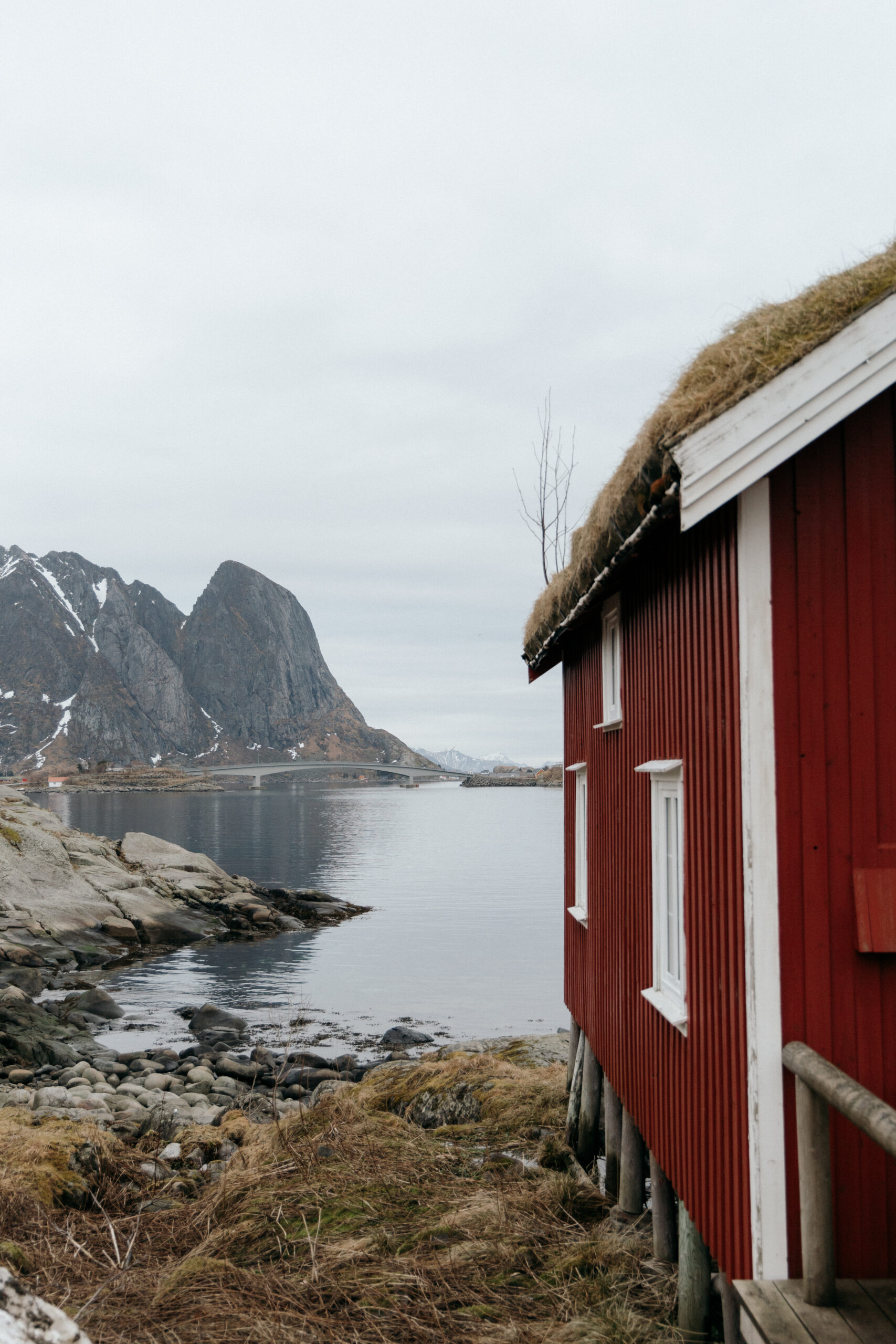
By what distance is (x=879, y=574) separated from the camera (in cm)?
441

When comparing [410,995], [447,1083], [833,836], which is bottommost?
[410,995]

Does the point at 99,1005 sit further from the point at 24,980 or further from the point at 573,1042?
the point at 573,1042

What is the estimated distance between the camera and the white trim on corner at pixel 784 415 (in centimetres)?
409

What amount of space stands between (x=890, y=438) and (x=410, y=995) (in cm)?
2077

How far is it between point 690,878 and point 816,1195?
1.71 m

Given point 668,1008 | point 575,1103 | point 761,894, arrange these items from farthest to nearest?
point 575,1103
point 668,1008
point 761,894

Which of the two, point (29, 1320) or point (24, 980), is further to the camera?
point (24, 980)

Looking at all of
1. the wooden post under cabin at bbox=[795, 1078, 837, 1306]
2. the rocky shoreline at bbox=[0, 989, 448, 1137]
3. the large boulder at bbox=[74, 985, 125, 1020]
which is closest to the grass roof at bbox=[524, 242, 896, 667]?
the wooden post under cabin at bbox=[795, 1078, 837, 1306]

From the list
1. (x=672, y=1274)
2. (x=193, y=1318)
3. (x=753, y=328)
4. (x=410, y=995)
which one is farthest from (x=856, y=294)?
(x=410, y=995)

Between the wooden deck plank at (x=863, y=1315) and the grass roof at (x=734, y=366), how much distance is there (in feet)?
11.1

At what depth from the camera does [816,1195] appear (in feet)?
12.8

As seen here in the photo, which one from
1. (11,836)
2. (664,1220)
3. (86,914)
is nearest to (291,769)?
(11,836)

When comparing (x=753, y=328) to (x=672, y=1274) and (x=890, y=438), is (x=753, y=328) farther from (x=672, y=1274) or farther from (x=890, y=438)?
(x=672, y=1274)

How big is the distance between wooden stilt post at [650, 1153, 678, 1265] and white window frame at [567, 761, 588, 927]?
2.85 metres
